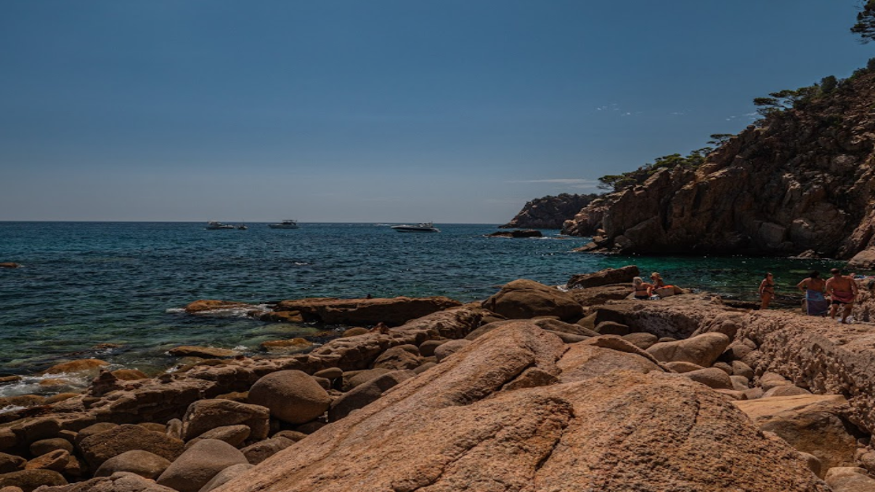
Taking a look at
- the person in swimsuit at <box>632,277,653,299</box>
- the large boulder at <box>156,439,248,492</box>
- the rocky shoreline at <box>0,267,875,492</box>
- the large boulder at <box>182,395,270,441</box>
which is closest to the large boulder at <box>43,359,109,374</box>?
the rocky shoreline at <box>0,267,875,492</box>

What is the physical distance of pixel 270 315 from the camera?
22203 millimetres

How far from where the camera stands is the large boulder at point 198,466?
6316 mm

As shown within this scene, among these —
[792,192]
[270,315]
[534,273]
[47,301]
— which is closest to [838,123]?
[792,192]

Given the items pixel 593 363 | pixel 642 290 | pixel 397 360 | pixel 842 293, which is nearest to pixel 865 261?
pixel 642 290

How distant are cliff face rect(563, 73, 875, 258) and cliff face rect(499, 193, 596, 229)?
114503 millimetres

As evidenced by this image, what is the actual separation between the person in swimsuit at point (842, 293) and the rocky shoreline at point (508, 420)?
481 millimetres

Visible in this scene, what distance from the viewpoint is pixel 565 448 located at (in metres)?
2.74

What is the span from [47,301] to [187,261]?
25.9m

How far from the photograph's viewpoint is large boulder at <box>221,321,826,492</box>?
8.07 feet

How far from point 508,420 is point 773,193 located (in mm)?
69530

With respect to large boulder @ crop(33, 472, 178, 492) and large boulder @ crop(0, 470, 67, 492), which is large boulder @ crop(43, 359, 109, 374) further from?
large boulder @ crop(33, 472, 178, 492)

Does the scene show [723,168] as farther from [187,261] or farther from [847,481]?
[847,481]

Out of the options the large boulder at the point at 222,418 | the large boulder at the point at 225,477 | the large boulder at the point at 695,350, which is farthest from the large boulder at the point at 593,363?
the large boulder at the point at 222,418

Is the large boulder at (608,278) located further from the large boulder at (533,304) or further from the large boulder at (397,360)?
the large boulder at (397,360)
